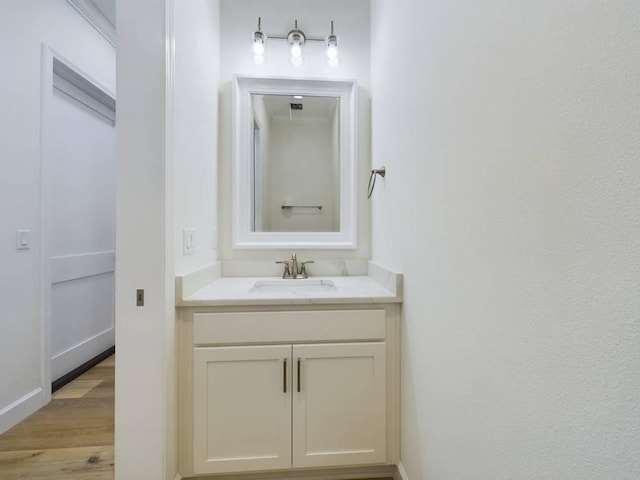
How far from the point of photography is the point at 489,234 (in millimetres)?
677

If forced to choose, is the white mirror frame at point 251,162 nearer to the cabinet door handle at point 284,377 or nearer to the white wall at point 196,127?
the white wall at point 196,127

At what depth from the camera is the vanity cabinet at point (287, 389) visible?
4.03 ft

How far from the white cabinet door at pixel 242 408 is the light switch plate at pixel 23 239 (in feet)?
4.82

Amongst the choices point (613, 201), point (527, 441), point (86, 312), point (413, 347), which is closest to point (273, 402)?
point (413, 347)

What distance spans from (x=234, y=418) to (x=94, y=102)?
2.85 meters

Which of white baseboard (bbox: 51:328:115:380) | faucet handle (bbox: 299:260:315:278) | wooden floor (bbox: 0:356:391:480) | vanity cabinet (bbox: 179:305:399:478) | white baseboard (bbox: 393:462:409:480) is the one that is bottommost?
wooden floor (bbox: 0:356:391:480)

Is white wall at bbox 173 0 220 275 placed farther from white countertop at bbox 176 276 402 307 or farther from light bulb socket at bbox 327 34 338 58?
light bulb socket at bbox 327 34 338 58

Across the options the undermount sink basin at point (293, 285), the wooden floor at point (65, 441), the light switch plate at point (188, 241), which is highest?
the light switch plate at point (188, 241)

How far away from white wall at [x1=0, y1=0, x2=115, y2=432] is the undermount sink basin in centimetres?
146

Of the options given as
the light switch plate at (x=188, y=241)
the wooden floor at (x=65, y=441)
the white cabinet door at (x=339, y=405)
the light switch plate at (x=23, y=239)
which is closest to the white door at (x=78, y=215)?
the light switch plate at (x=23, y=239)

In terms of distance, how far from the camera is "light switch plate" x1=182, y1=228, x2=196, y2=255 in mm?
1272

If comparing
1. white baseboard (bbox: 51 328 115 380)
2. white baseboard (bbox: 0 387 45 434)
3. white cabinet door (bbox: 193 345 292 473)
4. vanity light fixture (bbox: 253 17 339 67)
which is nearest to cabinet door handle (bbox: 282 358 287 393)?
white cabinet door (bbox: 193 345 292 473)

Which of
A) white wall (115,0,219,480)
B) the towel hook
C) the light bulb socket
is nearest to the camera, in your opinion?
white wall (115,0,219,480)

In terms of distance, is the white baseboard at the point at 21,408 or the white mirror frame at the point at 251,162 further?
the white mirror frame at the point at 251,162
